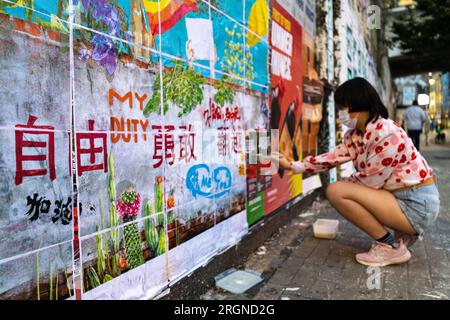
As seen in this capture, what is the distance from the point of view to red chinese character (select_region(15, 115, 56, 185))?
1269mm

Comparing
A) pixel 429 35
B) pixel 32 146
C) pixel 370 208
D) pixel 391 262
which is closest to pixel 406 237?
pixel 391 262

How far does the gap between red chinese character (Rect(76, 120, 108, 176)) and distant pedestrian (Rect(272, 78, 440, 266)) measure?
191 cm

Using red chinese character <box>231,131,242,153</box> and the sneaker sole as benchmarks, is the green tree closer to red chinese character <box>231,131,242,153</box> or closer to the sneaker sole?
the sneaker sole

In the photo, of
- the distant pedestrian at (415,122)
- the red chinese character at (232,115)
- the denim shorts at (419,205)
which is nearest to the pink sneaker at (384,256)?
the denim shorts at (419,205)

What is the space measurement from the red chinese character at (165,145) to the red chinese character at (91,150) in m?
0.36

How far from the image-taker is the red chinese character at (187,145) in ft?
7.23

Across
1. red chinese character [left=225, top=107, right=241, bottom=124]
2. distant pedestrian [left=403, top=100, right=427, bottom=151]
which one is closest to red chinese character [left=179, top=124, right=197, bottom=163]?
red chinese character [left=225, top=107, right=241, bottom=124]

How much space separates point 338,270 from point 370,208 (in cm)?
52

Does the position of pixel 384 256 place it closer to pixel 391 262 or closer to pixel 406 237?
pixel 391 262

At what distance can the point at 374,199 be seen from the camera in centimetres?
285

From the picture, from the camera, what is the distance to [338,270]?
2803 millimetres

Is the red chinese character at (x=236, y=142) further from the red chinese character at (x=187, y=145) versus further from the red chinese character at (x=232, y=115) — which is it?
the red chinese character at (x=187, y=145)

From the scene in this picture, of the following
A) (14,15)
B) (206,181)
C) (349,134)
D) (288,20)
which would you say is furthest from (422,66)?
(14,15)

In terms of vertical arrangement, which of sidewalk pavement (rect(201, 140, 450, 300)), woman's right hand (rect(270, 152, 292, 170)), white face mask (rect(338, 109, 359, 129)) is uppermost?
white face mask (rect(338, 109, 359, 129))
